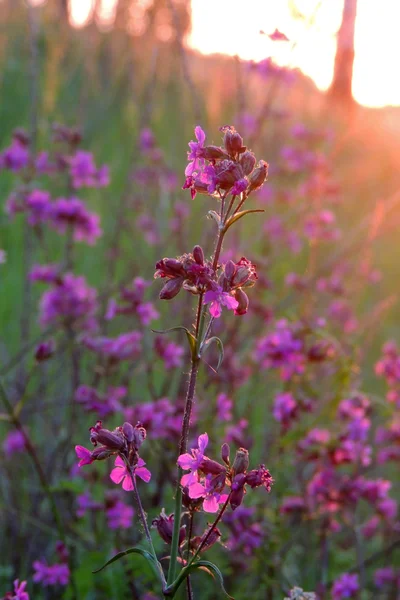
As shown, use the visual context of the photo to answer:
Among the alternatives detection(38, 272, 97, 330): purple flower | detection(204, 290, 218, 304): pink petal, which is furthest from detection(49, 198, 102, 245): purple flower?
detection(204, 290, 218, 304): pink petal

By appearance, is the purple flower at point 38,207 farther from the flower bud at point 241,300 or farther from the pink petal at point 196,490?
the pink petal at point 196,490

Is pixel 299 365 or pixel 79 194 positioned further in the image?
pixel 79 194

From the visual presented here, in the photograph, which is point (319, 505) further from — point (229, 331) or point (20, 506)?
point (20, 506)

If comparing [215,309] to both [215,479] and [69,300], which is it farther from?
[69,300]

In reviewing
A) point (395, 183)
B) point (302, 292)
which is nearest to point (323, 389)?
point (302, 292)

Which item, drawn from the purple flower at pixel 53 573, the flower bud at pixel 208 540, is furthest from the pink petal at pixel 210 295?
the purple flower at pixel 53 573

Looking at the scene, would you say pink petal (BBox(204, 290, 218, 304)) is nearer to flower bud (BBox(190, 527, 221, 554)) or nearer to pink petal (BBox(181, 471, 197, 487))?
pink petal (BBox(181, 471, 197, 487))

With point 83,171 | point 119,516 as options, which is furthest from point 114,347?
point 83,171
